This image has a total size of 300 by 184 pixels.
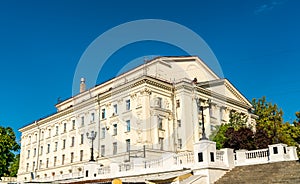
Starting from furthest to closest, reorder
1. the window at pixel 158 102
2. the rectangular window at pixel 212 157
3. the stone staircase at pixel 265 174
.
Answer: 1. the window at pixel 158 102
2. the rectangular window at pixel 212 157
3. the stone staircase at pixel 265 174

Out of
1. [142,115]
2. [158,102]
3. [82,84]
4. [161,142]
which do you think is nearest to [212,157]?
[142,115]

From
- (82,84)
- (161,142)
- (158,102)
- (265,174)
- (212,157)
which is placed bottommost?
(265,174)

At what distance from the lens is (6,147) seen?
4869 centimetres

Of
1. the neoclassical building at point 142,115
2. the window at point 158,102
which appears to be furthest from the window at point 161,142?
the window at point 158,102

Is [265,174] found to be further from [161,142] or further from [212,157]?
[161,142]

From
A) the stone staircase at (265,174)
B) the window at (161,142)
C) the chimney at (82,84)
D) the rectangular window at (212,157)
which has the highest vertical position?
the chimney at (82,84)

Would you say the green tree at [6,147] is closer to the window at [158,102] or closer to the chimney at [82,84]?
the chimney at [82,84]

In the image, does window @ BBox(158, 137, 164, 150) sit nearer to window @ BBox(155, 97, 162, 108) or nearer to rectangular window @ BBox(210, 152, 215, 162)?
window @ BBox(155, 97, 162, 108)

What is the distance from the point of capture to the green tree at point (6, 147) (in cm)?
4794

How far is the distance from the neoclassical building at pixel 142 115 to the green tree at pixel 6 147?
5794 millimetres

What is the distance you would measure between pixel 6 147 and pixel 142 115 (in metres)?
21.7

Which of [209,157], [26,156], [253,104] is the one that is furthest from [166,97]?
[26,156]

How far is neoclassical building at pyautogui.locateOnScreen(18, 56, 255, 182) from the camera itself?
4116 cm

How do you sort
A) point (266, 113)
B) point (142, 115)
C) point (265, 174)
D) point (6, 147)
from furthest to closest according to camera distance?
point (266, 113), point (6, 147), point (142, 115), point (265, 174)
